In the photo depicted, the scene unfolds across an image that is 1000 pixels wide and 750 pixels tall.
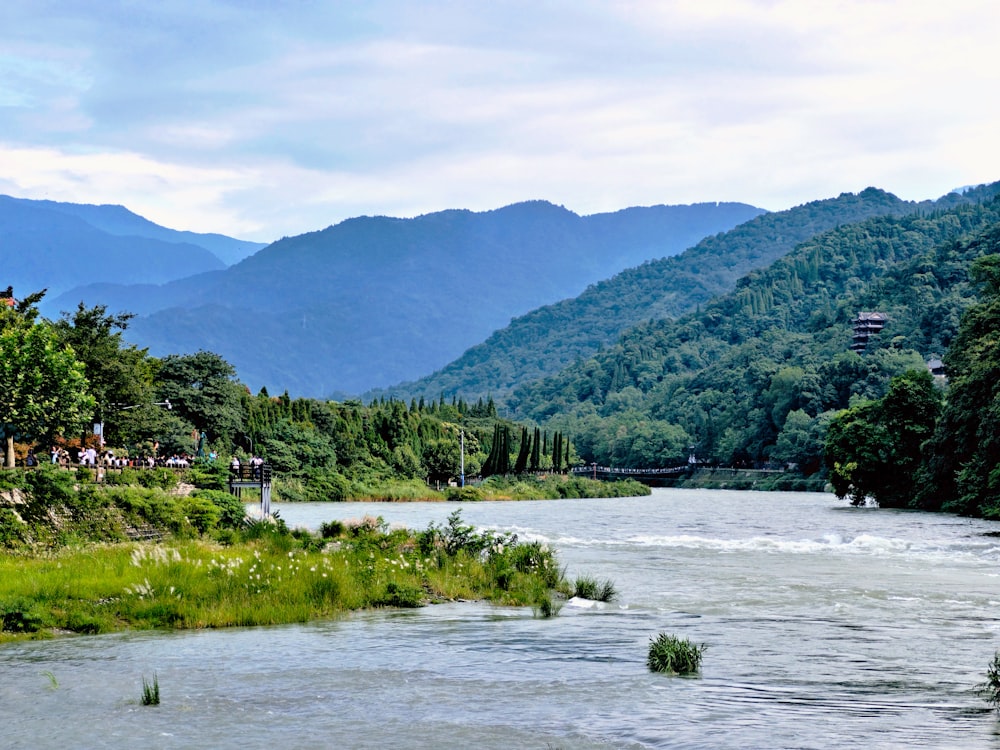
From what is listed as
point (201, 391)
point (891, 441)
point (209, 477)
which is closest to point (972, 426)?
point (891, 441)

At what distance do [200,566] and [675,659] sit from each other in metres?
11.7

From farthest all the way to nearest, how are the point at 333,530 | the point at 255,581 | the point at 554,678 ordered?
1. the point at 333,530
2. the point at 255,581
3. the point at 554,678

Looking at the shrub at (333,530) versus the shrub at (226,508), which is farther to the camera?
the shrub at (226,508)

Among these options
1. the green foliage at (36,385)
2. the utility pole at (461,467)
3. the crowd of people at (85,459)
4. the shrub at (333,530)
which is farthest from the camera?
the utility pole at (461,467)

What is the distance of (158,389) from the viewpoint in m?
90.3

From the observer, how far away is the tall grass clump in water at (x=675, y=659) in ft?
61.9

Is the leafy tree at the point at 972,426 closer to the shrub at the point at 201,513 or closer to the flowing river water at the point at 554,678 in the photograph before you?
the flowing river water at the point at 554,678

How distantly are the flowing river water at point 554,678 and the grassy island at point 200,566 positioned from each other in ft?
2.80

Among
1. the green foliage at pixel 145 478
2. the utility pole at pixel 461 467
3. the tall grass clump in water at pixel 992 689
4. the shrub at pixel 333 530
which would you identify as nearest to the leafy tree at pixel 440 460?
the utility pole at pixel 461 467

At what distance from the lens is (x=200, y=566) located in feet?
84.6

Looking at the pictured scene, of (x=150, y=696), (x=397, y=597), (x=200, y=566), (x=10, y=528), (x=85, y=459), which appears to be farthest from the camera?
(x=85, y=459)

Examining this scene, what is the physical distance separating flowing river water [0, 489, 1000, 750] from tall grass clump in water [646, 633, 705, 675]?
0.97 ft

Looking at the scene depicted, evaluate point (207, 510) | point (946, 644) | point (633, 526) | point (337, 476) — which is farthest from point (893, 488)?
point (946, 644)

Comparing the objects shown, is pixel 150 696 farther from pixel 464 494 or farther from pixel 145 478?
pixel 464 494
